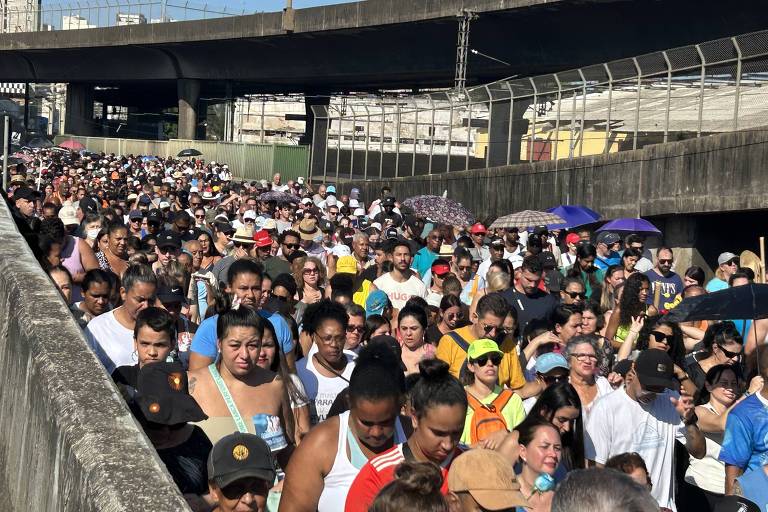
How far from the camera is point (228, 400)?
643 cm

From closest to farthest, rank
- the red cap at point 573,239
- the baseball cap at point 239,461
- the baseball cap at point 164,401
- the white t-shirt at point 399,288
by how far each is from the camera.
Answer: 1. the baseball cap at point 239,461
2. the baseball cap at point 164,401
3. the white t-shirt at point 399,288
4. the red cap at point 573,239

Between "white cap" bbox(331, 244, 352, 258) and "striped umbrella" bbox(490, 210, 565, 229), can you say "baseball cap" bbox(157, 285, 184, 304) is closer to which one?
"white cap" bbox(331, 244, 352, 258)

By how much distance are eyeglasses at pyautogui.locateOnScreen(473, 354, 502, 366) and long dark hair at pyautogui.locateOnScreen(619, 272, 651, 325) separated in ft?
13.0

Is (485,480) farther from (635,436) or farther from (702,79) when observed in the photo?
(702,79)

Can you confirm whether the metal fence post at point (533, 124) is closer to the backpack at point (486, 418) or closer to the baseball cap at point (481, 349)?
the baseball cap at point (481, 349)

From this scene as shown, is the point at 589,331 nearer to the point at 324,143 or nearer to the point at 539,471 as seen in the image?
the point at 539,471

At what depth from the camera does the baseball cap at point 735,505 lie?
6.91m

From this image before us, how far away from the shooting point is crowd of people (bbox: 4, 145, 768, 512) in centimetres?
525

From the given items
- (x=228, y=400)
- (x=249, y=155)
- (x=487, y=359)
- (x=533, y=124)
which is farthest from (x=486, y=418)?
(x=249, y=155)

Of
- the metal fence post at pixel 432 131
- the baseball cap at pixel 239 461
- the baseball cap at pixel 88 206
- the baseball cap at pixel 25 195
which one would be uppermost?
the metal fence post at pixel 432 131

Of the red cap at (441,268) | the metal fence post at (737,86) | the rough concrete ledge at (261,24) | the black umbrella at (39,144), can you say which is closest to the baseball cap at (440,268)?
the red cap at (441,268)

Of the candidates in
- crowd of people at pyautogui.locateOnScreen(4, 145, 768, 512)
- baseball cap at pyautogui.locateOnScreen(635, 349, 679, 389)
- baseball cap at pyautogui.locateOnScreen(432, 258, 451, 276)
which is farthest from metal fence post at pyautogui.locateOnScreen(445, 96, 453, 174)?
baseball cap at pyautogui.locateOnScreen(635, 349, 679, 389)

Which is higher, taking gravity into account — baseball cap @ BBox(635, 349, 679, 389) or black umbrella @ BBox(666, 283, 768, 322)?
black umbrella @ BBox(666, 283, 768, 322)

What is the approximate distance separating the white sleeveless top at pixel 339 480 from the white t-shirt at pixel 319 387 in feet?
7.19
